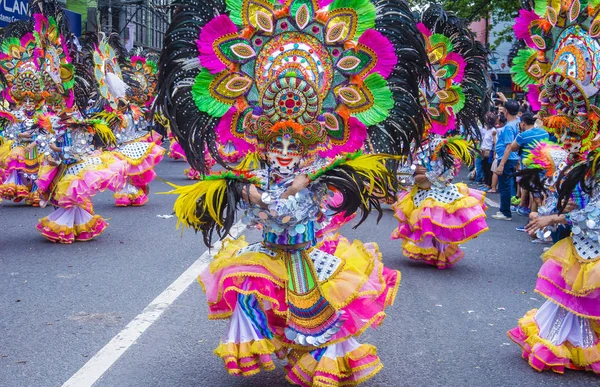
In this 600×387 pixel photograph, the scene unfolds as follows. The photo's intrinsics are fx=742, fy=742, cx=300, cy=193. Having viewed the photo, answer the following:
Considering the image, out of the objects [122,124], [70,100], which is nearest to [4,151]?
[122,124]

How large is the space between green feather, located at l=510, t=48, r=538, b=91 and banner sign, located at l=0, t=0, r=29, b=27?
20.2 metres

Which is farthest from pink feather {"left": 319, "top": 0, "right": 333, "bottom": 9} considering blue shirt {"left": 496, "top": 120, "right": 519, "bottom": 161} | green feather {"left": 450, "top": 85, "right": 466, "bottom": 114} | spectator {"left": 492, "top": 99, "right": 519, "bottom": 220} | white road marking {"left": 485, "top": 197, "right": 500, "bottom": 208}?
white road marking {"left": 485, "top": 197, "right": 500, "bottom": 208}

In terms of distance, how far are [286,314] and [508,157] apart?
8.00 meters

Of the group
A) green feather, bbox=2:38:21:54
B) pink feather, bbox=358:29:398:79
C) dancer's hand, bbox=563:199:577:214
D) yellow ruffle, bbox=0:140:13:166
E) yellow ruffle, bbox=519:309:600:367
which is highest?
pink feather, bbox=358:29:398:79

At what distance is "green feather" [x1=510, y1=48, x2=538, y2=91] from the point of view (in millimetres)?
5074

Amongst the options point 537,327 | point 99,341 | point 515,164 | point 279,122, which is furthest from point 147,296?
point 515,164

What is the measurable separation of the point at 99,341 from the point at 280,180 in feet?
6.41

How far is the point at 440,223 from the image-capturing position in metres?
7.46

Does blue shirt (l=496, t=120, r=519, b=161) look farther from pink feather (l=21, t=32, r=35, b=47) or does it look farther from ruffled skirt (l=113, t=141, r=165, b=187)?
pink feather (l=21, t=32, r=35, b=47)

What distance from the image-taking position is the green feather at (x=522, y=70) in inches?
200

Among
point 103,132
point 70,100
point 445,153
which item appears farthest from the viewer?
point 70,100

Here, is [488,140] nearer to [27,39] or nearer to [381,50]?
[27,39]

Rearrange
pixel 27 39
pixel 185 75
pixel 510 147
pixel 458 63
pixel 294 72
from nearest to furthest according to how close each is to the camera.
A: pixel 294 72 < pixel 185 75 < pixel 458 63 < pixel 27 39 < pixel 510 147

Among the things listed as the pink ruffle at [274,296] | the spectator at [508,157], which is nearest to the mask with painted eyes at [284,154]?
the pink ruffle at [274,296]
